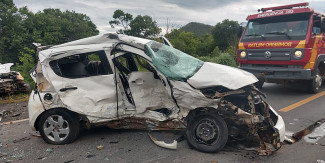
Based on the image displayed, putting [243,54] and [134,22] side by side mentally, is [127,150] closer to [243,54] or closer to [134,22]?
[243,54]

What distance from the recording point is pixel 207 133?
3.84 meters

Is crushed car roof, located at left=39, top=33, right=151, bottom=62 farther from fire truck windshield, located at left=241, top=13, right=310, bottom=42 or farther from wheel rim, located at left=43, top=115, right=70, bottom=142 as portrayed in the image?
fire truck windshield, located at left=241, top=13, right=310, bottom=42

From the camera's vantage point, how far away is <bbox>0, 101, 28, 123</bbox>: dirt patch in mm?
6152

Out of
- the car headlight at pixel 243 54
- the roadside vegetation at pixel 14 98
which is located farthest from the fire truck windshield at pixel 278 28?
the roadside vegetation at pixel 14 98

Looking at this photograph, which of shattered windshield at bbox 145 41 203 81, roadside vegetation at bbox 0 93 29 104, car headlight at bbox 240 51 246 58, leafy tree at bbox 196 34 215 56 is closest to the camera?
shattered windshield at bbox 145 41 203 81

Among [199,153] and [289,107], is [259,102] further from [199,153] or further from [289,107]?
[289,107]

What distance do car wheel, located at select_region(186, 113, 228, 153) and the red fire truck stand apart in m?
3.98

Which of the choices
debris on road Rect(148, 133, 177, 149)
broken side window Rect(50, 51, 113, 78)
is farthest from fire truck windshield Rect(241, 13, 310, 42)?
broken side window Rect(50, 51, 113, 78)

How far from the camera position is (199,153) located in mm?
3857

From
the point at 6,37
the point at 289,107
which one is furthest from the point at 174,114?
the point at 6,37

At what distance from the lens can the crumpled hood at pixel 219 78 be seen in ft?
12.3

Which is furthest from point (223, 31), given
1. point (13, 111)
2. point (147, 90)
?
point (147, 90)

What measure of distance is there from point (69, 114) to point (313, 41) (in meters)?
6.44

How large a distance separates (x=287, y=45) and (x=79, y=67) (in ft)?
17.9
